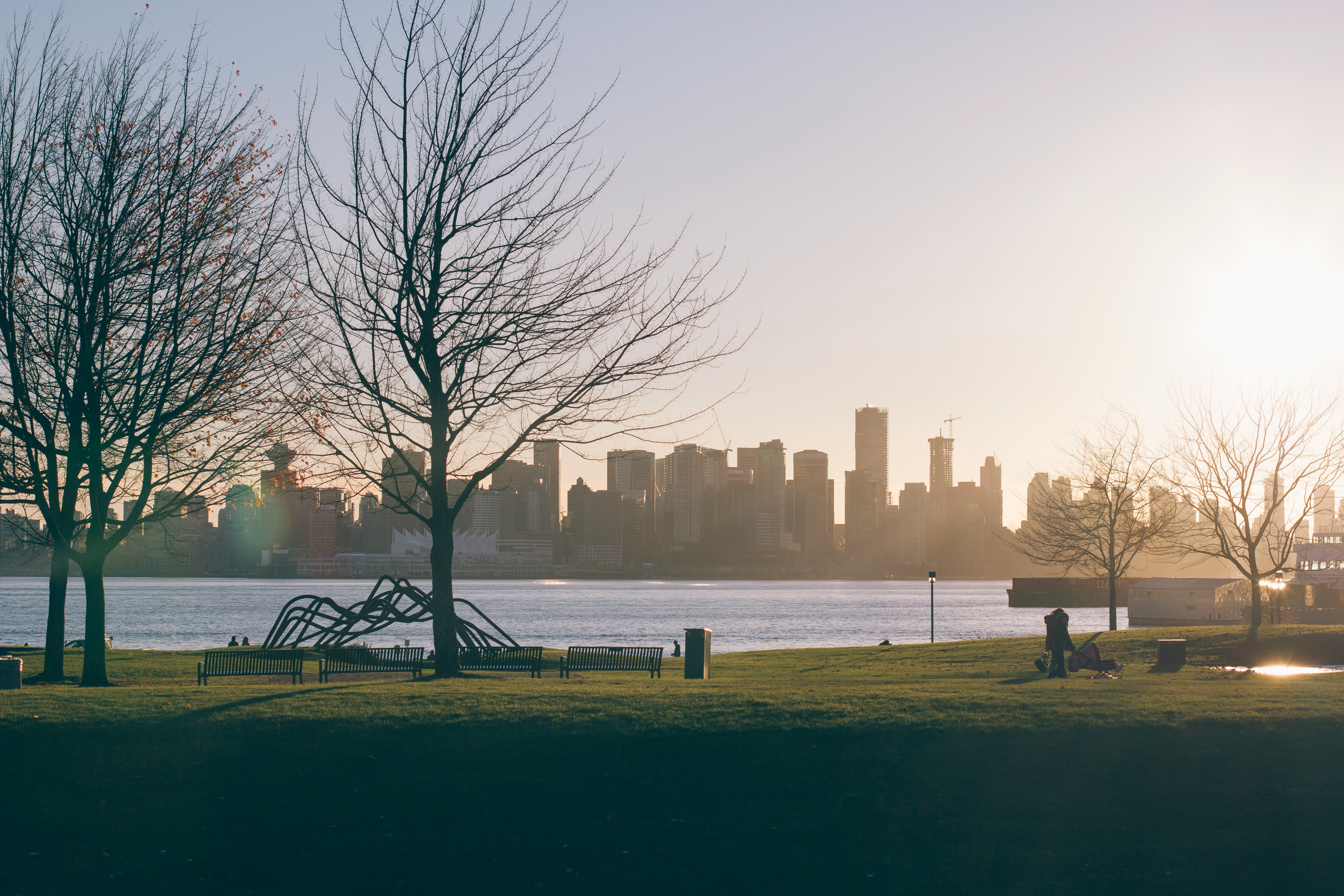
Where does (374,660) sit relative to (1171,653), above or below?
below

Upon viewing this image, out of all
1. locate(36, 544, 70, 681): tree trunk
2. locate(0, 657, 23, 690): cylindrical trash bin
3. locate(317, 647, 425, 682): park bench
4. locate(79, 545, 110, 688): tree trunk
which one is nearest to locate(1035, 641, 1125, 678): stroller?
locate(317, 647, 425, 682): park bench

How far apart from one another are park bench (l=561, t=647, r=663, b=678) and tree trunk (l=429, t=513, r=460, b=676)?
437 centimetres

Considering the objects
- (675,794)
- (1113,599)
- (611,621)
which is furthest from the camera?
(611,621)

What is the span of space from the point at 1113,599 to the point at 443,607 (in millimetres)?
37966

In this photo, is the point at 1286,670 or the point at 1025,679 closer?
the point at 1025,679

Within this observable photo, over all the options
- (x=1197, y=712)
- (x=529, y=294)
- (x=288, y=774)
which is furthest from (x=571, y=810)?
(x=529, y=294)

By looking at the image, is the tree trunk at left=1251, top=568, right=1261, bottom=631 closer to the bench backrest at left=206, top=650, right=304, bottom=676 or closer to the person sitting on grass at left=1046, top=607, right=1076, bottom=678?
the person sitting on grass at left=1046, top=607, right=1076, bottom=678

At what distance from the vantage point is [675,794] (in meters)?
11.5

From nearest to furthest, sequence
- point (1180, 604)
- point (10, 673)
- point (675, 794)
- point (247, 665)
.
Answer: point (675, 794) → point (10, 673) → point (247, 665) → point (1180, 604)

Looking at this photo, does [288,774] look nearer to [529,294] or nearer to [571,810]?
[571,810]

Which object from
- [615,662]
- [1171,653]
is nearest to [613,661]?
[615,662]

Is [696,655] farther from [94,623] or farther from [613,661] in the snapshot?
[94,623]

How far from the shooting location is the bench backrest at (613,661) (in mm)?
26703

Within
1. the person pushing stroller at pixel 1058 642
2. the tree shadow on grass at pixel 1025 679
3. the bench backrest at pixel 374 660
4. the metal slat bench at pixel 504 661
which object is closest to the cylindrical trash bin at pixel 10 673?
the bench backrest at pixel 374 660
